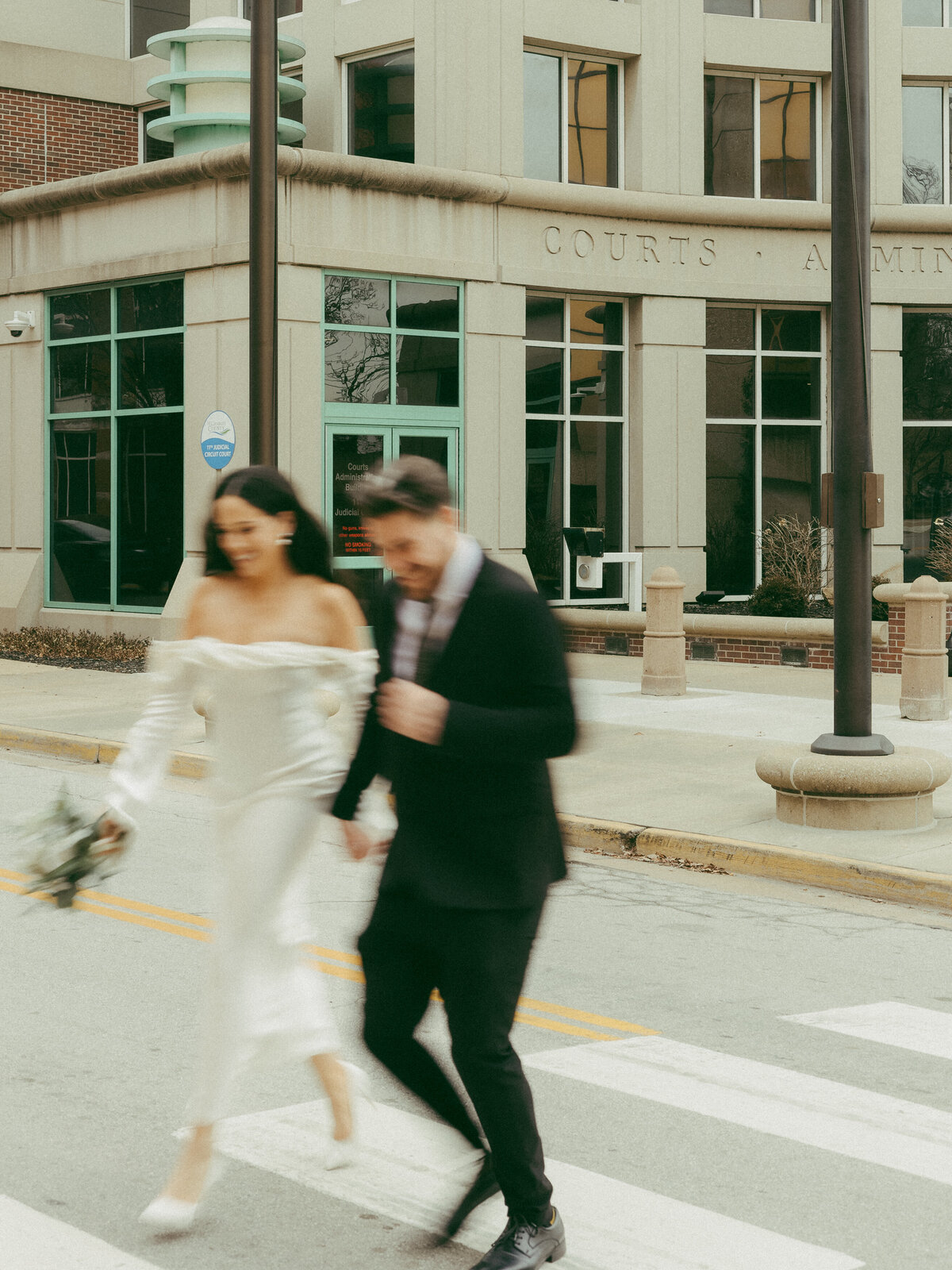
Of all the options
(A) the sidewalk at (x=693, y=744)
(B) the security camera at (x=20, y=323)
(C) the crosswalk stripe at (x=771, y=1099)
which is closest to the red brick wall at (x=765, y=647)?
(A) the sidewalk at (x=693, y=744)

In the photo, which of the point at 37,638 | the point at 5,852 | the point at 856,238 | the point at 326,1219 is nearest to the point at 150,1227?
the point at 326,1219

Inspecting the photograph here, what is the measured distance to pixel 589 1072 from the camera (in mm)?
5242

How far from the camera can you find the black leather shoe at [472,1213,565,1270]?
142 inches

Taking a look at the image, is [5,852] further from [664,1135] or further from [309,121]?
[309,121]

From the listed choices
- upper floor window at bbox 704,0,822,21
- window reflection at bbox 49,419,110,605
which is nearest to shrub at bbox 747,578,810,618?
window reflection at bbox 49,419,110,605

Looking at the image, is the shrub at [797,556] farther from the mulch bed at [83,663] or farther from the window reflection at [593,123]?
the mulch bed at [83,663]

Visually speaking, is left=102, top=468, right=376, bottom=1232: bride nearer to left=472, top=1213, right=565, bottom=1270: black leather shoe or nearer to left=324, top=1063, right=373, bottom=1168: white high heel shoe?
left=324, top=1063, right=373, bottom=1168: white high heel shoe

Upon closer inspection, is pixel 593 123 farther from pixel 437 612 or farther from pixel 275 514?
pixel 437 612

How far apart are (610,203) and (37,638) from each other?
9.98 metres

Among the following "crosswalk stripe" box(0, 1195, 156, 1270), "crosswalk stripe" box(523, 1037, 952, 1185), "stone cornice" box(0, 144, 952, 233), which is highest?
"stone cornice" box(0, 144, 952, 233)

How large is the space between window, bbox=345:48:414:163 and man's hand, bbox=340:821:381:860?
1947 centimetres

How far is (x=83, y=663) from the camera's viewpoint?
19.4m

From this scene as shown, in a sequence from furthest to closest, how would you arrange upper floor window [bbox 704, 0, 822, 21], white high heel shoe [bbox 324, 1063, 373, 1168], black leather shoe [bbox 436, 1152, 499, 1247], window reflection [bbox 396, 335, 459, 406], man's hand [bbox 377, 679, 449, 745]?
upper floor window [bbox 704, 0, 822, 21] → window reflection [bbox 396, 335, 459, 406] → white high heel shoe [bbox 324, 1063, 373, 1168] → black leather shoe [bbox 436, 1152, 499, 1247] → man's hand [bbox 377, 679, 449, 745]

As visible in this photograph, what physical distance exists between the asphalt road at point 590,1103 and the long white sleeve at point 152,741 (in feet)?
3.41
